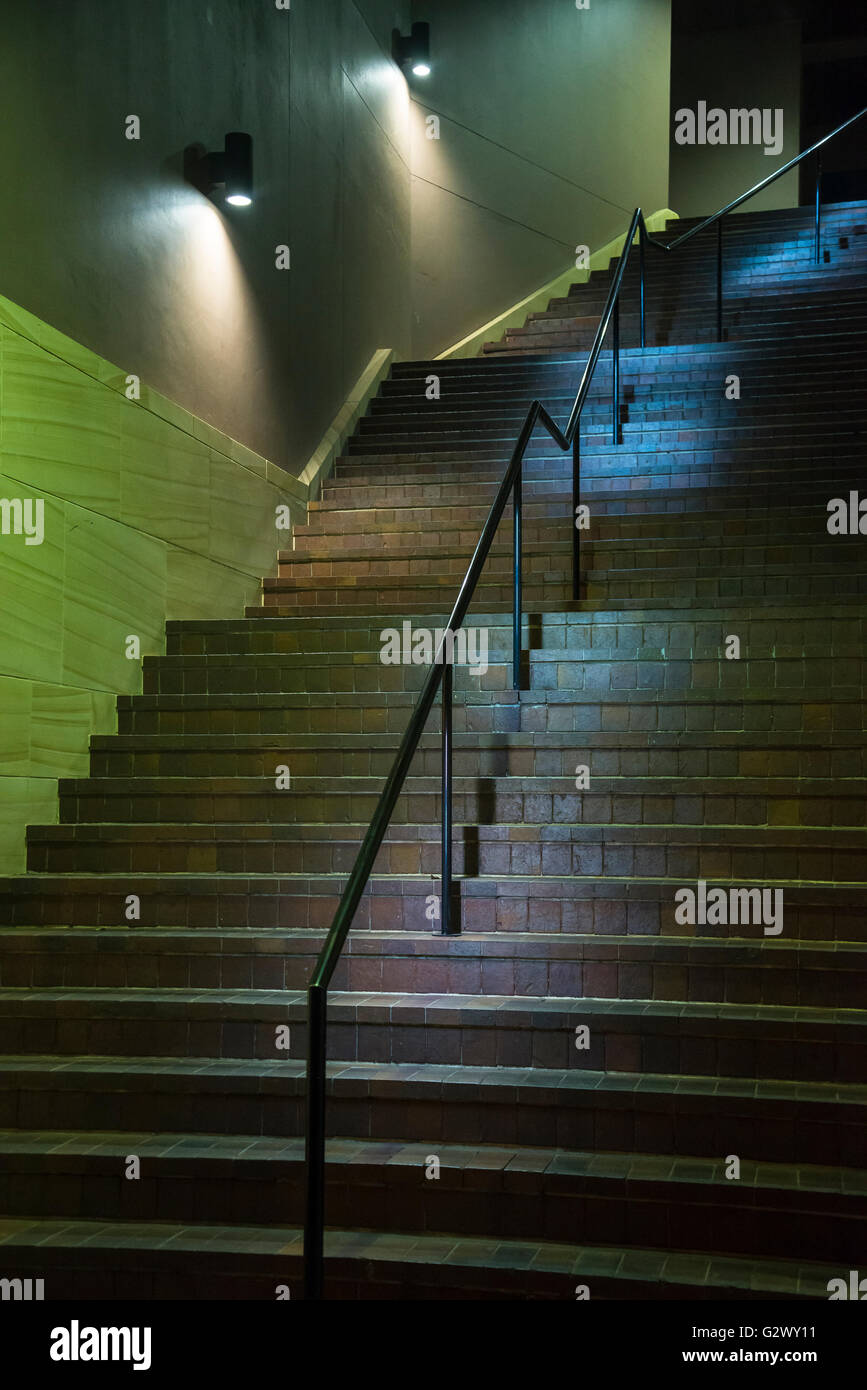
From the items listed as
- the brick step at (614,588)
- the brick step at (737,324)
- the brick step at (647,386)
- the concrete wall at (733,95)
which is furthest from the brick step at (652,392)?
the concrete wall at (733,95)

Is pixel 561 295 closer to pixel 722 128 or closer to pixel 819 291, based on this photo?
pixel 819 291

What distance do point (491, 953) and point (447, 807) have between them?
0.57 m

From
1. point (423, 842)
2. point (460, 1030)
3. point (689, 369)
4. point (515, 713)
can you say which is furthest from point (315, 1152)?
point (689, 369)

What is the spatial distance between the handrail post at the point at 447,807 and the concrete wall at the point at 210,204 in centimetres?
240

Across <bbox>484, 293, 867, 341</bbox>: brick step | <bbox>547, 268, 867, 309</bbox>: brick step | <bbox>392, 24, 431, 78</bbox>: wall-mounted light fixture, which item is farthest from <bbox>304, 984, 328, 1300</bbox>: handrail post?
<bbox>392, 24, 431, 78</bbox>: wall-mounted light fixture

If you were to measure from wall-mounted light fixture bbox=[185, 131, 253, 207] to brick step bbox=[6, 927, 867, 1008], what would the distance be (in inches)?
173

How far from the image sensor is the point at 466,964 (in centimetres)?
432

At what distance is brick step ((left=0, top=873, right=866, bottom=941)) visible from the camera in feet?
14.3

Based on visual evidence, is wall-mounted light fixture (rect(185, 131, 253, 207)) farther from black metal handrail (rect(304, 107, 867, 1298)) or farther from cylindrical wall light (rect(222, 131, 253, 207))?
black metal handrail (rect(304, 107, 867, 1298))

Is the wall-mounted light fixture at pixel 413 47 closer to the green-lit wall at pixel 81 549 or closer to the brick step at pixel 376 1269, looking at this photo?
the green-lit wall at pixel 81 549

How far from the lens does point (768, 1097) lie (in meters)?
3.65

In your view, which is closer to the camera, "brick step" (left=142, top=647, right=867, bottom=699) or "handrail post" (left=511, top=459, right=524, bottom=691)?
"brick step" (left=142, top=647, right=867, bottom=699)

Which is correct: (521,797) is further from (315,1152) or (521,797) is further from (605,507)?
(605,507)
